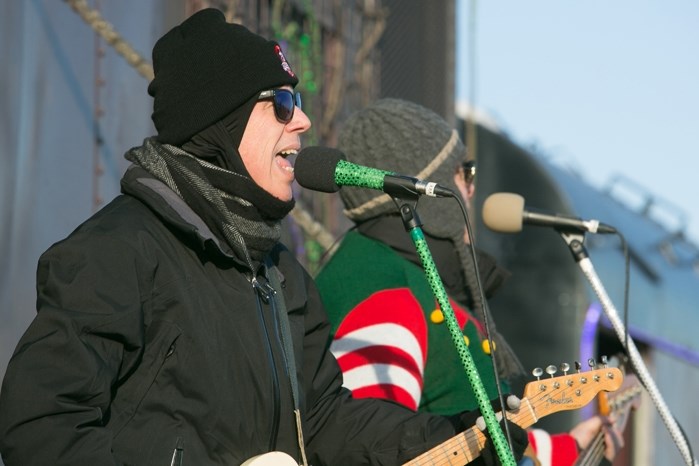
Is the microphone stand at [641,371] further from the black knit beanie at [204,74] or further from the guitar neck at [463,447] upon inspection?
the black knit beanie at [204,74]

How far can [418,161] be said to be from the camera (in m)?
4.79

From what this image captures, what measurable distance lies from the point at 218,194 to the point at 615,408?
2.15 metres

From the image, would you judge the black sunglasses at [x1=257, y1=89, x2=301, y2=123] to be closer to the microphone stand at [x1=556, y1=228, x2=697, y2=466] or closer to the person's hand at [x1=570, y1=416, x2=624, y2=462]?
the microphone stand at [x1=556, y1=228, x2=697, y2=466]

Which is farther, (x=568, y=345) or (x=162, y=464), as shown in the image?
(x=568, y=345)

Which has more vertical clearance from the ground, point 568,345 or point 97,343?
point 97,343

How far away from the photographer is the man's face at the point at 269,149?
3650 millimetres

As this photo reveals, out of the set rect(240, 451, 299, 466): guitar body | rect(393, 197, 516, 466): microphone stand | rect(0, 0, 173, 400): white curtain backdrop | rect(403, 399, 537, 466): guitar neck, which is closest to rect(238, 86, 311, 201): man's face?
rect(393, 197, 516, 466): microphone stand

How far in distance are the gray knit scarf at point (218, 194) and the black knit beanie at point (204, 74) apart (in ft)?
0.20

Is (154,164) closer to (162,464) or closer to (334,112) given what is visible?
(162,464)

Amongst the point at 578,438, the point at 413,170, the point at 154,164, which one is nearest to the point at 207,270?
the point at 154,164

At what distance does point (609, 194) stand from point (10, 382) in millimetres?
10529

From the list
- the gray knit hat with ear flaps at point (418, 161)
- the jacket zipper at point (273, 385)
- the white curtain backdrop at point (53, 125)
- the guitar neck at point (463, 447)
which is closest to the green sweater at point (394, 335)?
the gray knit hat with ear flaps at point (418, 161)

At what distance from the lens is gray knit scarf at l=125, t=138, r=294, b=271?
3529 millimetres

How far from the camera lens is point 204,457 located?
3326 mm
